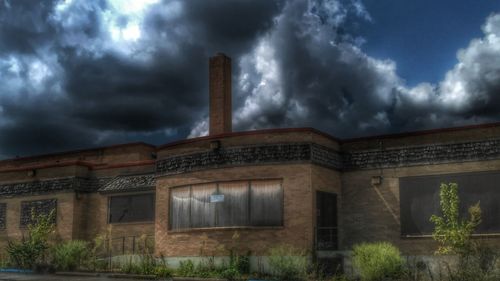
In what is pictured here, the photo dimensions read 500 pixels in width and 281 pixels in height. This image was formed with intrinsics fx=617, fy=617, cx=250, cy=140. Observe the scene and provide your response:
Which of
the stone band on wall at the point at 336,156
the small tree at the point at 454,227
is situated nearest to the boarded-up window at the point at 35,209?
the stone band on wall at the point at 336,156

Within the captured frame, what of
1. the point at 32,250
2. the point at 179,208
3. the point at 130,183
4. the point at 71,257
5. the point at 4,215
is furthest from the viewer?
the point at 4,215

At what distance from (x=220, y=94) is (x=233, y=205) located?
9191 mm

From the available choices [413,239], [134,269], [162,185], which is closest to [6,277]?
[134,269]

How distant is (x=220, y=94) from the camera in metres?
30.7

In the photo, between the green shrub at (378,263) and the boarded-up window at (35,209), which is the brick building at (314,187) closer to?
the green shrub at (378,263)

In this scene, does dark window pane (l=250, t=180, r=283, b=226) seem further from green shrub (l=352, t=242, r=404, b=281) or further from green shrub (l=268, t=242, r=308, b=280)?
green shrub (l=352, t=242, r=404, b=281)

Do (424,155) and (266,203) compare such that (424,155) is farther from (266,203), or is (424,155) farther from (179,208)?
(179,208)

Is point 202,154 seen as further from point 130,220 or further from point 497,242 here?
point 497,242

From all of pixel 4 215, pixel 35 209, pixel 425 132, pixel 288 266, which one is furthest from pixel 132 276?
pixel 4 215

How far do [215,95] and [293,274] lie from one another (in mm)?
13388

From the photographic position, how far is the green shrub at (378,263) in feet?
61.4

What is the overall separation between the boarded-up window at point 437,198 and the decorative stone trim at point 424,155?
0.61m

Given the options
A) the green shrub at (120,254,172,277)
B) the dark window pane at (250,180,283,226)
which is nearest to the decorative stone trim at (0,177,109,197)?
the green shrub at (120,254,172,277)

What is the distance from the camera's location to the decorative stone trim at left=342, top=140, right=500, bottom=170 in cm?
2184
